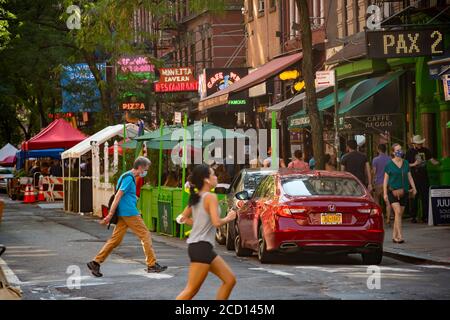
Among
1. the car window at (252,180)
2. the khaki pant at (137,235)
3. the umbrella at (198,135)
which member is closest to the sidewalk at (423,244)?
the car window at (252,180)

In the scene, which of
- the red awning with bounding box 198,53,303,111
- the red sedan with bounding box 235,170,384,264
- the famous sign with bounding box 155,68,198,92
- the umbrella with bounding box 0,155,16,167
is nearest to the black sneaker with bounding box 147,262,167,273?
the red sedan with bounding box 235,170,384,264

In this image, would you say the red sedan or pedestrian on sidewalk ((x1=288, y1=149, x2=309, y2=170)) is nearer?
the red sedan

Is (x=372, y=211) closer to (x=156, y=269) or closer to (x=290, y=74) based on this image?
(x=156, y=269)

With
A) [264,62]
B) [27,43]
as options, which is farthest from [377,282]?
[27,43]

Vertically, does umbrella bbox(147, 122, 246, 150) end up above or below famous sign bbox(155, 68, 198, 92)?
below

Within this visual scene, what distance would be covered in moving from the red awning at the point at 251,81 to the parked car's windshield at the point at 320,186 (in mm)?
14815

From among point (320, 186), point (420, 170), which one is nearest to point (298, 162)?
point (420, 170)

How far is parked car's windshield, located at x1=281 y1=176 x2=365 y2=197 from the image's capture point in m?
19.4

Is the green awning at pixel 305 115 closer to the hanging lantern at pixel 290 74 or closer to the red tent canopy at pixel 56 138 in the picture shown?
the hanging lantern at pixel 290 74

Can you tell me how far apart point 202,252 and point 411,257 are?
9028 millimetres

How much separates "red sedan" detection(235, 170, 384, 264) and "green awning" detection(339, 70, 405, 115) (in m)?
12.5

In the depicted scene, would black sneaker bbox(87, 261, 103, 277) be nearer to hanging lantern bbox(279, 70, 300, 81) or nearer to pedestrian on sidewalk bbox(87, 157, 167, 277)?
pedestrian on sidewalk bbox(87, 157, 167, 277)

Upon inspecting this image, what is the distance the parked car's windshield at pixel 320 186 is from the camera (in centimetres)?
1942
